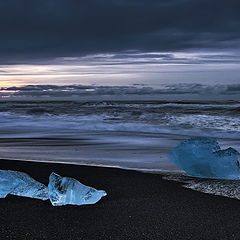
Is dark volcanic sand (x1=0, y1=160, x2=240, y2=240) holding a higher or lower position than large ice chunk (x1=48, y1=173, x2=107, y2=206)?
lower

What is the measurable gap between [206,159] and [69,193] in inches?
83.2

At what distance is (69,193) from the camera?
330 centimetres

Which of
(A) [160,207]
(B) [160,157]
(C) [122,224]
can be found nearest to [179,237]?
(C) [122,224]

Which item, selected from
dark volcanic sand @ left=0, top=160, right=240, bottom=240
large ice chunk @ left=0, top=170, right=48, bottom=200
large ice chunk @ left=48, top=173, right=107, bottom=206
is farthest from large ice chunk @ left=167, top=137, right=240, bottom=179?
large ice chunk @ left=0, top=170, right=48, bottom=200

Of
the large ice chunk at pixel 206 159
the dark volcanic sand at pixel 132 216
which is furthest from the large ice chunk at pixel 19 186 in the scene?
the large ice chunk at pixel 206 159

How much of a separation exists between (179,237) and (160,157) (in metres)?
4.10

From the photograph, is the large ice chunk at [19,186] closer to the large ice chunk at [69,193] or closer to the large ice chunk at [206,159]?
the large ice chunk at [69,193]

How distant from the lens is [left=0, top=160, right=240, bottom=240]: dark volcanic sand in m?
2.60

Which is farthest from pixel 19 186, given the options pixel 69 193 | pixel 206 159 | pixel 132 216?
pixel 206 159

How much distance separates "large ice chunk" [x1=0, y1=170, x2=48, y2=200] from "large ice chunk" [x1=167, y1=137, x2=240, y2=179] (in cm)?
199

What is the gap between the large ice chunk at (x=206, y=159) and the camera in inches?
178

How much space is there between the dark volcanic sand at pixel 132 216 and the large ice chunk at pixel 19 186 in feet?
0.26

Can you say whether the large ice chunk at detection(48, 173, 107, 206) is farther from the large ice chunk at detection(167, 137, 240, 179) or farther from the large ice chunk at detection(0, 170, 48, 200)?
the large ice chunk at detection(167, 137, 240, 179)

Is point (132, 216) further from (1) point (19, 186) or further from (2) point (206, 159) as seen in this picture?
(2) point (206, 159)
